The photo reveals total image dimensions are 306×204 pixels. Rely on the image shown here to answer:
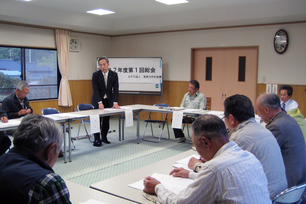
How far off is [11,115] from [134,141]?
8.26ft

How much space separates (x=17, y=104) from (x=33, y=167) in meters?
4.04

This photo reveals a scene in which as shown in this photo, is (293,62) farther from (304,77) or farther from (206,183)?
(206,183)

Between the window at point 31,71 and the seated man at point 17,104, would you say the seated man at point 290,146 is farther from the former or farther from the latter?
the window at point 31,71

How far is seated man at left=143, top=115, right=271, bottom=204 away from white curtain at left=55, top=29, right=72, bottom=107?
6780mm

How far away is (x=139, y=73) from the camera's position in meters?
8.21

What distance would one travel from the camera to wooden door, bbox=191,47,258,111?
23.6 ft

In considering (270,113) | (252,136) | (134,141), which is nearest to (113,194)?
(252,136)

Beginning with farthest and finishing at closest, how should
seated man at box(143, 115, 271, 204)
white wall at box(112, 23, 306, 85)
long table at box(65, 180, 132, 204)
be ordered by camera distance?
white wall at box(112, 23, 306, 85) < long table at box(65, 180, 132, 204) < seated man at box(143, 115, 271, 204)

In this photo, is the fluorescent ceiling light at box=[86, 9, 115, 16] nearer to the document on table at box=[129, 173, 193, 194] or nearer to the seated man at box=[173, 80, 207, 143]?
the seated man at box=[173, 80, 207, 143]

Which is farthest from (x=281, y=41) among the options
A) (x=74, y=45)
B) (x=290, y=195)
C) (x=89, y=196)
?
(x=89, y=196)

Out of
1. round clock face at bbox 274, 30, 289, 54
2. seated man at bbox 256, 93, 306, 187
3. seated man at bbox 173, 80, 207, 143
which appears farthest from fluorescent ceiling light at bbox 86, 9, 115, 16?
seated man at bbox 256, 93, 306, 187

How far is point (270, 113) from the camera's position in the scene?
249 cm

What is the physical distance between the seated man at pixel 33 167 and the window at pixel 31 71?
615 cm

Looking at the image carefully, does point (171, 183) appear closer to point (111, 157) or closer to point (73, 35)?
point (111, 157)
